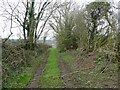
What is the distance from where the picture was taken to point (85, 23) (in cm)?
2633

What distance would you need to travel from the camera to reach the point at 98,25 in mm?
→ 24969

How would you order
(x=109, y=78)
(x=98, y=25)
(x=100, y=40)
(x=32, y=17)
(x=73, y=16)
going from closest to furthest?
(x=109, y=78)
(x=100, y=40)
(x=98, y=25)
(x=32, y=17)
(x=73, y=16)

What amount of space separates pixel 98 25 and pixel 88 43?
218 centimetres

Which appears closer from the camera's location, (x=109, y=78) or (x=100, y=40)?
(x=109, y=78)

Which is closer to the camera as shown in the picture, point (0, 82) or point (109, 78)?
point (0, 82)

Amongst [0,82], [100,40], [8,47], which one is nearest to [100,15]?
[100,40]

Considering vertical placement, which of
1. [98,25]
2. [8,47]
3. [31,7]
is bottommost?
[8,47]

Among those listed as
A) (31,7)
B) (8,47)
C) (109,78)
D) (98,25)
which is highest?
(31,7)

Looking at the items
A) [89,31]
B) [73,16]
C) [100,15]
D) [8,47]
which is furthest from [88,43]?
[8,47]

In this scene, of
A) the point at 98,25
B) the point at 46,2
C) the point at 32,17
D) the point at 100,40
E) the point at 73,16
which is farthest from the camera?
the point at 73,16

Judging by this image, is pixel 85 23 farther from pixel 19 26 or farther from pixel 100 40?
pixel 19 26

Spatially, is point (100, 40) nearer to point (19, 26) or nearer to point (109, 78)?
point (19, 26)

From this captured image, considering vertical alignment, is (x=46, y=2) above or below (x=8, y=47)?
above

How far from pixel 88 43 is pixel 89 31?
51.6 inches
